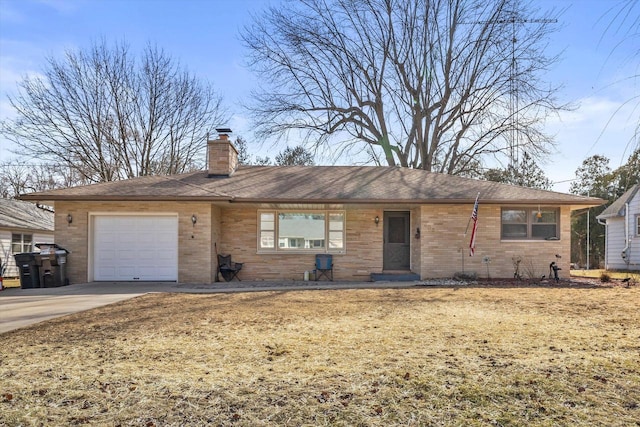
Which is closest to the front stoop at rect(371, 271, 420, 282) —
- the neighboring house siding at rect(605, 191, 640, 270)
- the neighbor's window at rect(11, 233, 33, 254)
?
the neighboring house siding at rect(605, 191, 640, 270)

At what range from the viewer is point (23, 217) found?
872 inches

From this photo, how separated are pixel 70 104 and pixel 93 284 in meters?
14.5

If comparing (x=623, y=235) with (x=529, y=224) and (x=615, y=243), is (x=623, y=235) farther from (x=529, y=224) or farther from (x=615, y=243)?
(x=529, y=224)

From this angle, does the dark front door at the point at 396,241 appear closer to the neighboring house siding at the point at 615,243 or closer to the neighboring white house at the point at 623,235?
the neighboring white house at the point at 623,235

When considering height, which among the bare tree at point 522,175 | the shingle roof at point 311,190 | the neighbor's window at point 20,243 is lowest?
the neighbor's window at point 20,243

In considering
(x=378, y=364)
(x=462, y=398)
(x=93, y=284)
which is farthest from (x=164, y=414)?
(x=93, y=284)

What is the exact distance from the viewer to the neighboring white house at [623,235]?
19.9m

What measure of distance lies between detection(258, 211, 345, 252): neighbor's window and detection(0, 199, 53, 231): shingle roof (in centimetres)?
1316

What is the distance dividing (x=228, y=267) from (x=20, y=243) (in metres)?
14.1

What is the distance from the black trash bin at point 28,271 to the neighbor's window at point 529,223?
13952mm

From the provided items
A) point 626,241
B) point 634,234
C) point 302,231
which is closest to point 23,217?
point 302,231

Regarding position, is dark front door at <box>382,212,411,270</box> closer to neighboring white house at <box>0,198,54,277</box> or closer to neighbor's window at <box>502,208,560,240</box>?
neighbor's window at <box>502,208,560,240</box>

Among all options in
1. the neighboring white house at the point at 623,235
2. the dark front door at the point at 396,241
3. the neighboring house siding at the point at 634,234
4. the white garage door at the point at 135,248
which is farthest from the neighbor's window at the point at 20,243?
the neighboring house siding at the point at 634,234

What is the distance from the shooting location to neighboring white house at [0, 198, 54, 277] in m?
19.7
